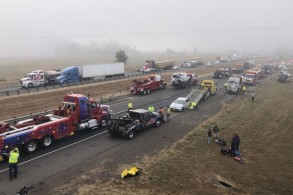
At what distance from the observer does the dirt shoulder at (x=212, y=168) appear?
14758 millimetres

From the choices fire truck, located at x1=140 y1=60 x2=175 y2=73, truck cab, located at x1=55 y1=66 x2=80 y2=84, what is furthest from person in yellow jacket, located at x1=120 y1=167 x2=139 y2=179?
fire truck, located at x1=140 y1=60 x2=175 y2=73

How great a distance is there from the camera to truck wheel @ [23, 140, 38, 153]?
18737mm

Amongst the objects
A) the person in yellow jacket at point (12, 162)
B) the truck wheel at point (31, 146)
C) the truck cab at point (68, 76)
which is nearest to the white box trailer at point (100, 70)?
the truck cab at point (68, 76)

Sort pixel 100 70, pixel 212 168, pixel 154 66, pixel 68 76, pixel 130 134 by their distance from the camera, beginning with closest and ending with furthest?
pixel 212 168 < pixel 130 134 < pixel 68 76 < pixel 100 70 < pixel 154 66

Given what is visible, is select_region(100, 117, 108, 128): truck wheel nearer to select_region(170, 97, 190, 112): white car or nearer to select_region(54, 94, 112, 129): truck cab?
select_region(54, 94, 112, 129): truck cab

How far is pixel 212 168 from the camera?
17531mm

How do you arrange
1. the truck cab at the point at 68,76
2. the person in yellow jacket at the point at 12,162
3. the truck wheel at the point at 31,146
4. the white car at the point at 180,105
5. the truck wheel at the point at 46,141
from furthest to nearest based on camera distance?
the truck cab at the point at 68,76 < the white car at the point at 180,105 < the truck wheel at the point at 46,141 < the truck wheel at the point at 31,146 < the person in yellow jacket at the point at 12,162

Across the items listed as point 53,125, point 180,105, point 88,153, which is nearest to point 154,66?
point 180,105

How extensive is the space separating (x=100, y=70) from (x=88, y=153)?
38.4 m

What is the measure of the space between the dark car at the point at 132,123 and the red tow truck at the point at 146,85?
17159mm

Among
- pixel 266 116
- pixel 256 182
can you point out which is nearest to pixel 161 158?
pixel 256 182

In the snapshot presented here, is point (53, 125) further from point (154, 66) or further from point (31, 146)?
point (154, 66)

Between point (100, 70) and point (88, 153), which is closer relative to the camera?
point (88, 153)

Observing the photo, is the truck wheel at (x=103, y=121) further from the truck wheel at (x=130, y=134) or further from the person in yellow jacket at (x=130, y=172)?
the person in yellow jacket at (x=130, y=172)
